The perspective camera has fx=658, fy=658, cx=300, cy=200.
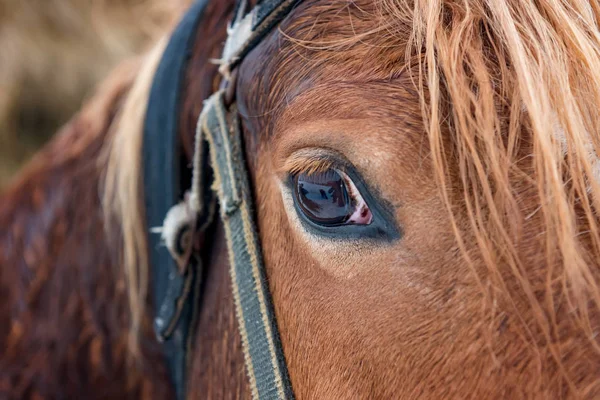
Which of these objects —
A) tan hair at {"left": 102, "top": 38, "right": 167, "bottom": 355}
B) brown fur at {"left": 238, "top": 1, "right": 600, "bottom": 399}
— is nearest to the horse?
brown fur at {"left": 238, "top": 1, "right": 600, "bottom": 399}

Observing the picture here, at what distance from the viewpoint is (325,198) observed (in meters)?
0.99

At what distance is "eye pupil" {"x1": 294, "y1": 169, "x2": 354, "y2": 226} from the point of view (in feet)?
3.20

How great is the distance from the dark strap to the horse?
12cm

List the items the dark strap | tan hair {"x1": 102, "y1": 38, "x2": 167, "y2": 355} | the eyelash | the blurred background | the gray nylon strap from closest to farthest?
the eyelash < the gray nylon strap < the dark strap < tan hair {"x1": 102, "y1": 38, "x2": 167, "y2": 355} < the blurred background

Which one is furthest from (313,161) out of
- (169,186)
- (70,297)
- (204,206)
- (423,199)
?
(70,297)

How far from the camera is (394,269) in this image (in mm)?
906

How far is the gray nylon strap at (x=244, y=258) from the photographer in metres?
1.08

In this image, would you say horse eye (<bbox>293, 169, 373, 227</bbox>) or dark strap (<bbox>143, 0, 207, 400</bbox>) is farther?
dark strap (<bbox>143, 0, 207, 400</bbox>)

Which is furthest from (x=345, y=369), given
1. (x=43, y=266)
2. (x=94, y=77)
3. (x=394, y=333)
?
(x=94, y=77)

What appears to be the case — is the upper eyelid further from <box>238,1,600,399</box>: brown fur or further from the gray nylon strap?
the gray nylon strap

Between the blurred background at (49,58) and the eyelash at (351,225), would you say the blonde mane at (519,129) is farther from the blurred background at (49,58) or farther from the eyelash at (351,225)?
the blurred background at (49,58)

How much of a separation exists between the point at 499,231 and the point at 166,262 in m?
0.83

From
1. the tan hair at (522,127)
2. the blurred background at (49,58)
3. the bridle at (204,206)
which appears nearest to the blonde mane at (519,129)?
the tan hair at (522,127)

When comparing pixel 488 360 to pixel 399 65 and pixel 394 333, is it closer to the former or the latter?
pixel 394 333
